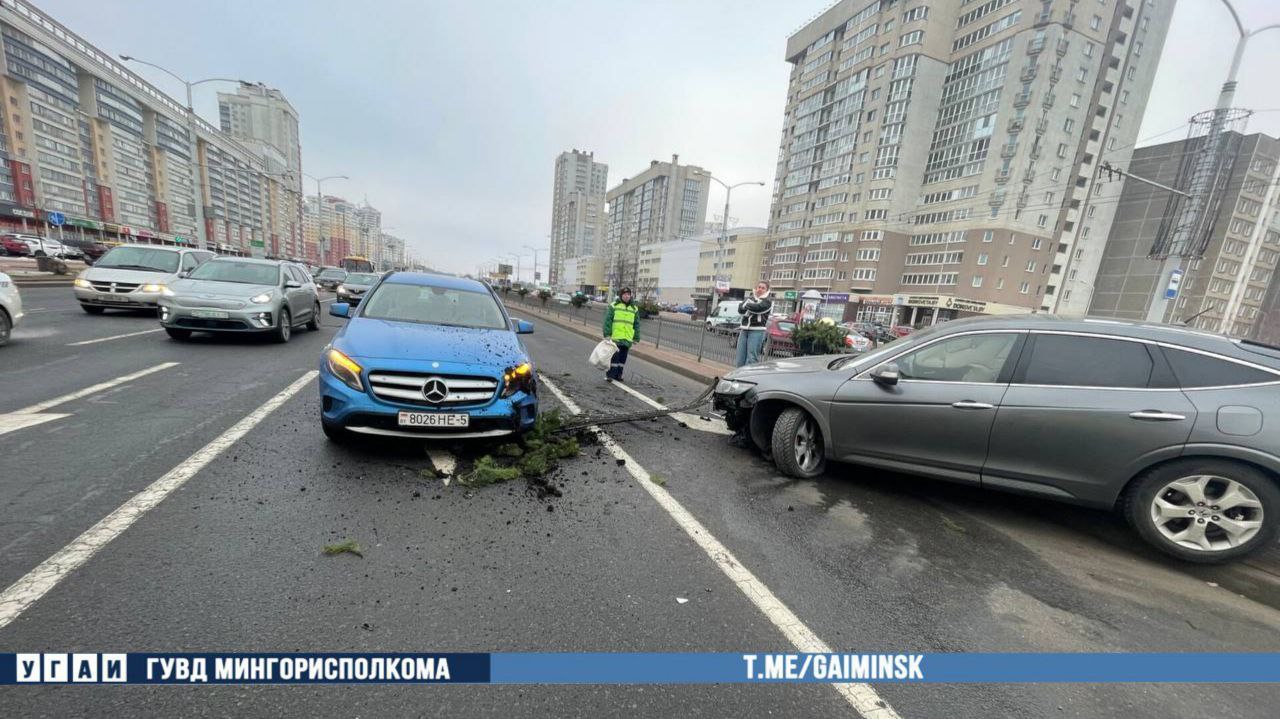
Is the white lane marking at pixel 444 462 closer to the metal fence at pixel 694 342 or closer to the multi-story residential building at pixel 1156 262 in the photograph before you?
the metal fence at pixel 694 342

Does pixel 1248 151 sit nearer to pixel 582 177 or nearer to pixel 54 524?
pixel 54 524

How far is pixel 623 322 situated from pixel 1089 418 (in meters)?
6.40

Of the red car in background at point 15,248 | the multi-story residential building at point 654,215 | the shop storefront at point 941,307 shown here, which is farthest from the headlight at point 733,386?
the multi-story residential building at point 654,215

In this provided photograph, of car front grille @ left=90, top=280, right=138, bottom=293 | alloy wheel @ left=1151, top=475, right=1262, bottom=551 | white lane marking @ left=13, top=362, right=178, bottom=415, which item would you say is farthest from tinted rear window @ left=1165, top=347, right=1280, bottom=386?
car front grille @ left=90, top=280, right=138, bottom=293

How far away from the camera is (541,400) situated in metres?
6.56

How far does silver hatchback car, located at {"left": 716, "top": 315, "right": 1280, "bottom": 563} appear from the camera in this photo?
10.2ft

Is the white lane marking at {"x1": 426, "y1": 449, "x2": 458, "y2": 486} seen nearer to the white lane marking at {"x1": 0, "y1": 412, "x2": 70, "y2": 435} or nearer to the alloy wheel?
the white lane marking at {"x1": 0, "y1": 412, "x2": 70, "y2": 435}

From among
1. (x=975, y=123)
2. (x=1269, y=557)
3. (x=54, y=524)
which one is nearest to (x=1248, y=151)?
(x=975, y=123)

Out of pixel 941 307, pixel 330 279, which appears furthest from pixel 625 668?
pixel 941 307

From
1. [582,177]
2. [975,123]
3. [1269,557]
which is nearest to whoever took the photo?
[1269,557]

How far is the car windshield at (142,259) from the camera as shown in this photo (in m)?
10.2

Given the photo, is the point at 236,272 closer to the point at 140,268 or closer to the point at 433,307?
the point at 140,268

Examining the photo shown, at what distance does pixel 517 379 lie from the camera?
422 centimetres

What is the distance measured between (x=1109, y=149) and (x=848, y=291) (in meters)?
29.6
